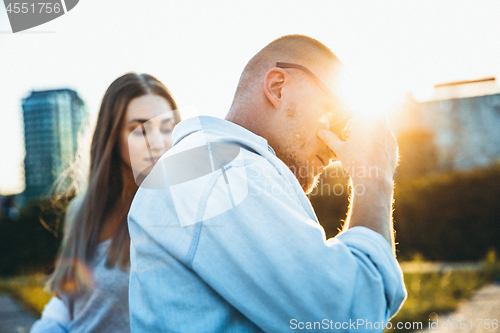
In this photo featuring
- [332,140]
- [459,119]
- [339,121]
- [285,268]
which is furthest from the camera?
[459,119]

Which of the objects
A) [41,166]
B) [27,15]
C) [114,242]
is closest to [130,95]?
[27,15]

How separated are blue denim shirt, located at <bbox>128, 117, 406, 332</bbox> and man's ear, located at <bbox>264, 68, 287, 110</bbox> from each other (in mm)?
435

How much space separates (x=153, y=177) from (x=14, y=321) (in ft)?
21.5

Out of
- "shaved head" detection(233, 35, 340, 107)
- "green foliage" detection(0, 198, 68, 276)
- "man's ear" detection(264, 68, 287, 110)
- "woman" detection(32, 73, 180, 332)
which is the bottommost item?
"green foliage" detection(0, 198, 68, 276)

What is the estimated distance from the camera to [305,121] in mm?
1488

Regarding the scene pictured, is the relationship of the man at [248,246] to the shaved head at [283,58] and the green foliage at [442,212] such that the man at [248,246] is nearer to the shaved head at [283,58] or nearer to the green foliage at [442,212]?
the shaved head at [283,58]

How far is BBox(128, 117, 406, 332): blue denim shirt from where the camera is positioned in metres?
0.93

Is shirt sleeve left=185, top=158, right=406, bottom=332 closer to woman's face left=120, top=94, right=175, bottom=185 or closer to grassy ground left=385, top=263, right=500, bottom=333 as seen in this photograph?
woman's face left=120, top=94, right=175, bottom=185

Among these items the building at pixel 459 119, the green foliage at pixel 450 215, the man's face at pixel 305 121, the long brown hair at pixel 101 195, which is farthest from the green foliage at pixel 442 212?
the building at pixel 459 119

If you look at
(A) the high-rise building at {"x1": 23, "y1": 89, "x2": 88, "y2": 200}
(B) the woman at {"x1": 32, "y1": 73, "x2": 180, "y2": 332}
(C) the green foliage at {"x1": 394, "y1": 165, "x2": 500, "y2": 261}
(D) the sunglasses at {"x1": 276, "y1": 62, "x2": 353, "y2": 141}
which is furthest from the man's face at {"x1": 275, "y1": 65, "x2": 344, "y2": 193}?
(C) the green foliage at {"x1": 394, "y1": 165, "x2": 500, "y2": 261}

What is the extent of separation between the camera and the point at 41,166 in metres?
6.97

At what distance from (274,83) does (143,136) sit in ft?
4.43

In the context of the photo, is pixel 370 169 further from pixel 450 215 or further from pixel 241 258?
pixel 450 215

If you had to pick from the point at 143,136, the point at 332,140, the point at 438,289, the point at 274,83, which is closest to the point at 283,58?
the point at 274,83
